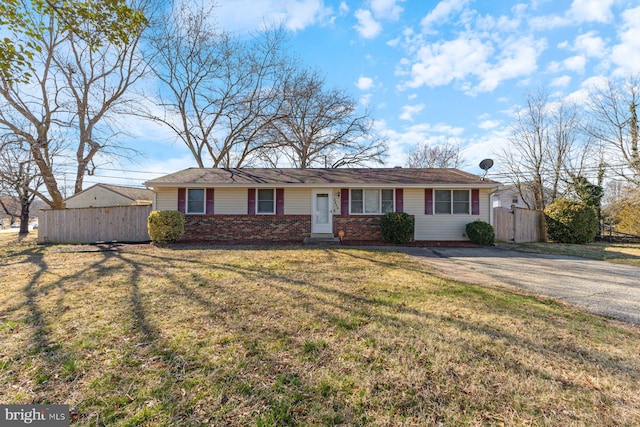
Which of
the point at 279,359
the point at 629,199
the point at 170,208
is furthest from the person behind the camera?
the point at 629,199

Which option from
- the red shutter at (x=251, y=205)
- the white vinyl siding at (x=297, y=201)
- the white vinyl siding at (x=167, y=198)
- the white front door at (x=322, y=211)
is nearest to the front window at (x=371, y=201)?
the white front door at (x=322, y=211)

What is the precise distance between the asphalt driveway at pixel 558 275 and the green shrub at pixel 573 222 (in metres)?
5.24

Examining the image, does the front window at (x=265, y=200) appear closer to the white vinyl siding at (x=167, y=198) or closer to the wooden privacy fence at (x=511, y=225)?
the white vinyl siding at (x=167, y=198)

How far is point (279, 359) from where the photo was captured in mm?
2500

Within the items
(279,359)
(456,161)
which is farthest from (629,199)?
(279,359)

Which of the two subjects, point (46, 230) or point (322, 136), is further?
point (322, 136)

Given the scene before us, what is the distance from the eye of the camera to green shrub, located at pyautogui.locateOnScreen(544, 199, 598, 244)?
1248 centimetres

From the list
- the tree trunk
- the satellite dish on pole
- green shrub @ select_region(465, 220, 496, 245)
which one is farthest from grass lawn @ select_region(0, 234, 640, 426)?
the tree trunk

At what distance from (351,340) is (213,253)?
22.8ft

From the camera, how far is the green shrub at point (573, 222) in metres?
12.5

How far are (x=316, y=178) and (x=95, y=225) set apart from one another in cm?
1044

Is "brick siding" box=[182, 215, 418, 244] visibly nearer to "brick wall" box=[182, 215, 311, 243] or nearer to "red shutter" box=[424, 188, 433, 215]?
"brick wall" box=[182, 215, 311, 243]

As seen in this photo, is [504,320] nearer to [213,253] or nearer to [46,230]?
[213,253]

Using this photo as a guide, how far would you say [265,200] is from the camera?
11906 millimetres
